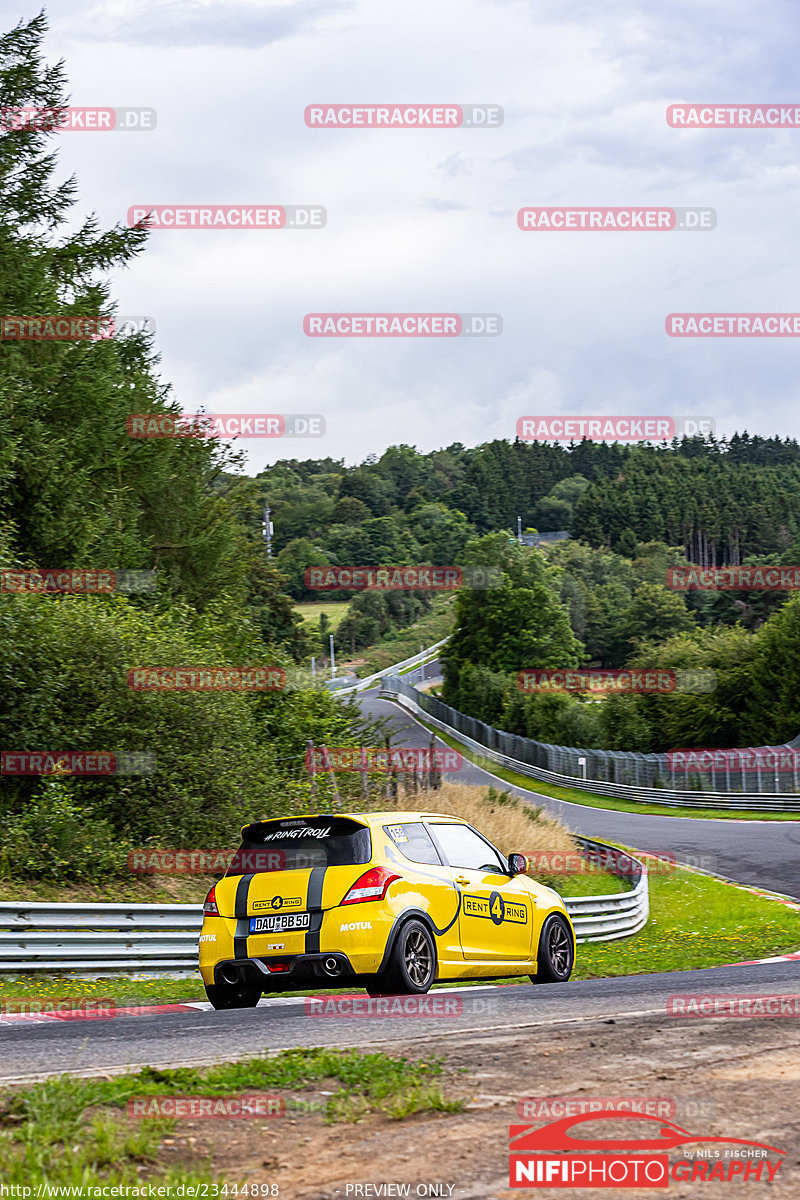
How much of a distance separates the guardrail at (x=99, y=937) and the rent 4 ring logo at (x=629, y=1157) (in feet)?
27.6

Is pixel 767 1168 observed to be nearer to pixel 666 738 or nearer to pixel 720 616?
pixel 666 738

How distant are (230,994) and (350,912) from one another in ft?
4.74

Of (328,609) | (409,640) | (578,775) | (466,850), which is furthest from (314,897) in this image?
(328,609)

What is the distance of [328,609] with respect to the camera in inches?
5906

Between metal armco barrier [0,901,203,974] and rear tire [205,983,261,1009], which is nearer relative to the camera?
rear tire [205,983,261,1009]

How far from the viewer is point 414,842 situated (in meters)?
9.88

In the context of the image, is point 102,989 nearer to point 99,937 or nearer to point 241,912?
point 99,937

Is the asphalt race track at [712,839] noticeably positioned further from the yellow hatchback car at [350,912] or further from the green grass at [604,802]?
the yellow hatchback car at [350,912]

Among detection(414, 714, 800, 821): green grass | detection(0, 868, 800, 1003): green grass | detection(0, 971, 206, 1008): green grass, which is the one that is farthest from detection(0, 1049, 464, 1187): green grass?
detection(414, 714, 800, 821): green grass

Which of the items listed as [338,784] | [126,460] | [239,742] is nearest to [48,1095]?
[239,742]

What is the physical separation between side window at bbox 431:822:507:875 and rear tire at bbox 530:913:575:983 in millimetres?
822

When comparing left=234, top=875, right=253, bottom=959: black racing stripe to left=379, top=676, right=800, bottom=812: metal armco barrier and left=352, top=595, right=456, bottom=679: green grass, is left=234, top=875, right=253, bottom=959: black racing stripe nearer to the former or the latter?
Result: left=379, top=676, right=800, bottom=812: metal armco barrier

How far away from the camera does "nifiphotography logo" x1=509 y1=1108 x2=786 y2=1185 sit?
165 inches

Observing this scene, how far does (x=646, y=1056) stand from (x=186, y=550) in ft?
92.3
